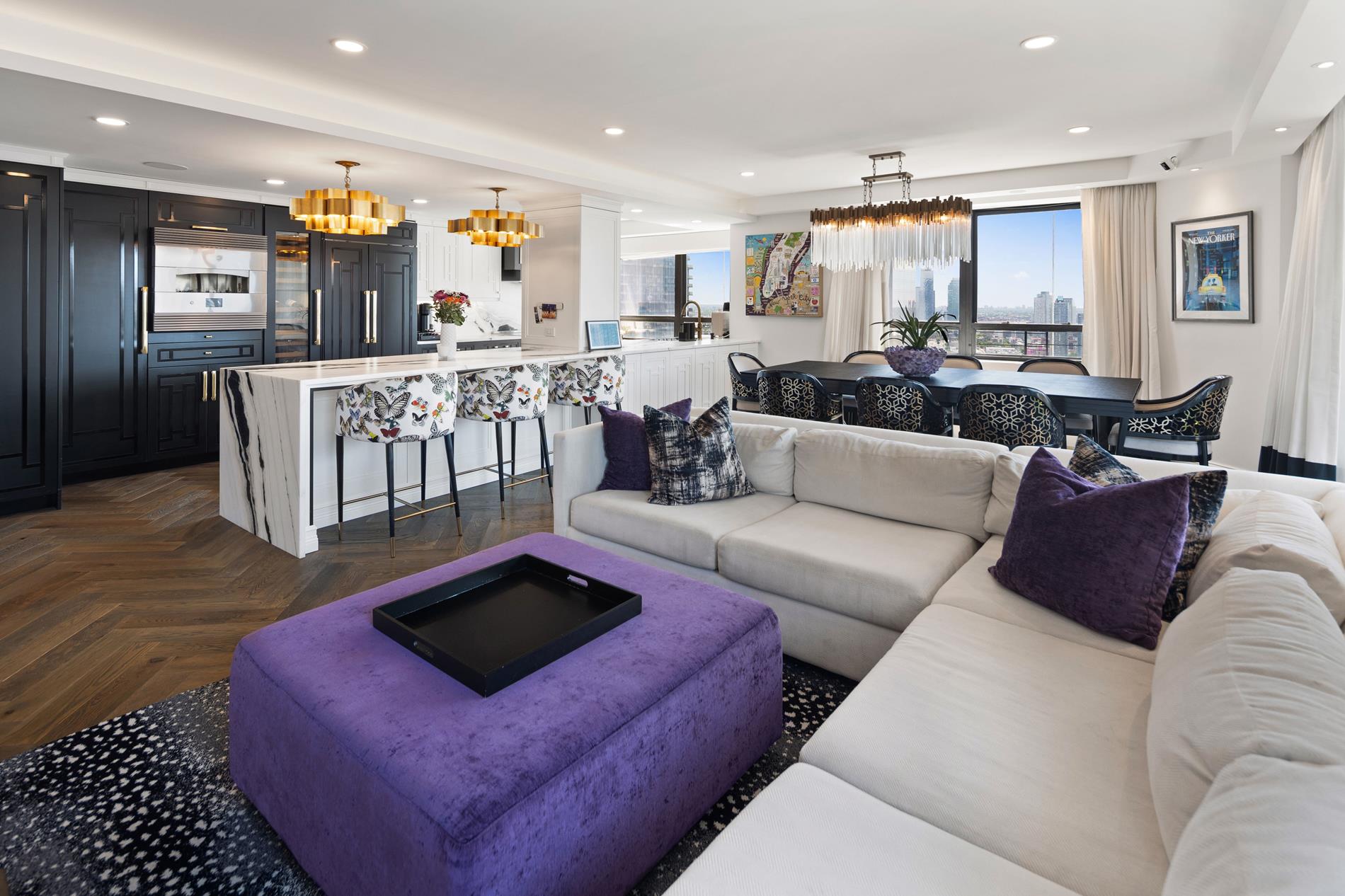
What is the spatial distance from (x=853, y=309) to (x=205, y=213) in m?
5.87

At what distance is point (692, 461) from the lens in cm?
314

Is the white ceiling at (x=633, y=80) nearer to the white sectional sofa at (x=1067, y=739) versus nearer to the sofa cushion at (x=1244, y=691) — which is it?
the white sectional sofa at (x=1067, y=739)

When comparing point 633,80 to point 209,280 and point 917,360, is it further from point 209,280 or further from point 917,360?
point 209,280

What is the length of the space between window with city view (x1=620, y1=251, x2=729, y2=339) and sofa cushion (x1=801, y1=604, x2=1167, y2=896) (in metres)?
8.17

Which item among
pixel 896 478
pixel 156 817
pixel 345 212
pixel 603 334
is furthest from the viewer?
pixel 603 334

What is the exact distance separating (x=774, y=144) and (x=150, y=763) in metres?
4.90

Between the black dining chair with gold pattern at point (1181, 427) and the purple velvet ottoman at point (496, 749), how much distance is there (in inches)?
123

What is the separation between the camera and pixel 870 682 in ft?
5.49

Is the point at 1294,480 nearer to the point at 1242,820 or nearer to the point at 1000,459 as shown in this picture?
the point at 1000,459

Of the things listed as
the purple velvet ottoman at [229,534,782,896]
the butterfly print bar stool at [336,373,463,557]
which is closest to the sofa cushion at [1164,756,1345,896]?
the purple velvet ottoman at [229,534,782,896]

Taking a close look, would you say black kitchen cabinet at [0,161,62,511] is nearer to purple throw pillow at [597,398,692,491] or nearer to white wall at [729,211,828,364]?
purple throw pillow at [597,398,692,491]

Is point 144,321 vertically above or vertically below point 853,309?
below

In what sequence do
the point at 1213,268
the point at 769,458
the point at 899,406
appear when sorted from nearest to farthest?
the point at 769,458 → the point at 899,406 → the point at 1213,268

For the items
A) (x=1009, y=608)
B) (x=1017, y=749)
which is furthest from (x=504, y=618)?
(x=1009, y=608)
